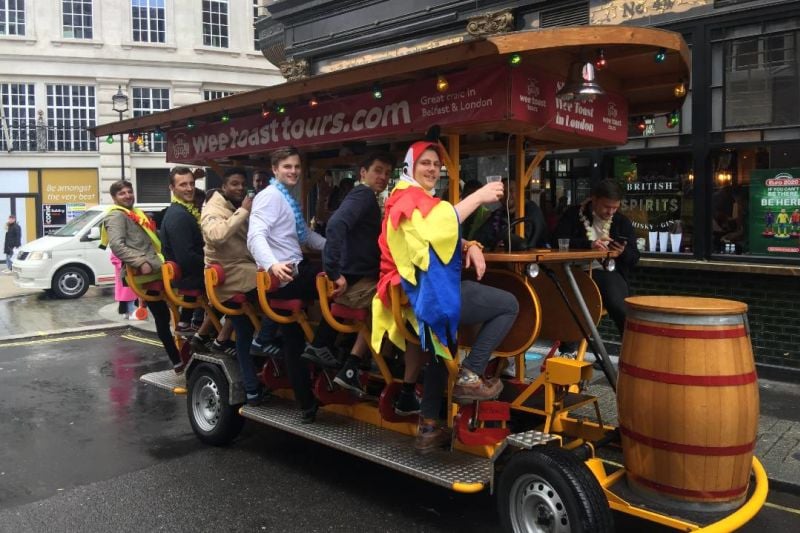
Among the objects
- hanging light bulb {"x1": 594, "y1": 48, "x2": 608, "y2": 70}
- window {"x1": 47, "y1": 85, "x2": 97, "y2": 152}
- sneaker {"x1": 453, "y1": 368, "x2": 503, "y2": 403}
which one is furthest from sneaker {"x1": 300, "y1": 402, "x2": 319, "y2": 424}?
window {"x1": 47, "y1": 85, "x2": 97, "y2": 152}

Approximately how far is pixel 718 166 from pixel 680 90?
2.97 meters

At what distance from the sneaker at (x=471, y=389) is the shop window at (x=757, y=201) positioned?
4820mm

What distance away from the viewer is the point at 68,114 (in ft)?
87.9

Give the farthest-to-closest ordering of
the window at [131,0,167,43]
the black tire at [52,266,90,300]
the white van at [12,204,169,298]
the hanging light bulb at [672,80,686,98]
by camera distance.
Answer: the window at [131,0,167,43] < the black tire at [52,266,90,300] < the white van at [12,204,169,298] < the hanging light bulb at [672,80,686,98]

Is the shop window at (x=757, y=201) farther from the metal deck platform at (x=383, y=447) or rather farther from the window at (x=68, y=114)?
the window at (x=68, y=114)

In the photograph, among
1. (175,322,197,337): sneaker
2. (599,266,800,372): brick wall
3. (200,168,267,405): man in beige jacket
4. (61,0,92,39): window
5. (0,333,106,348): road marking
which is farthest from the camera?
(61,0,92,39): window

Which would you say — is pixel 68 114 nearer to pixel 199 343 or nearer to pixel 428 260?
pixel 199 343

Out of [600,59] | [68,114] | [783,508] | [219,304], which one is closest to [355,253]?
[219,304]

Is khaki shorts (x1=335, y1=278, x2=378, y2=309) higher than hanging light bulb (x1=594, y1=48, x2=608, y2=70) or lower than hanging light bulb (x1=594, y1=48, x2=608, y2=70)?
lower

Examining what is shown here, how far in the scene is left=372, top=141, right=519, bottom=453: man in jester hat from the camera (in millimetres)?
3754

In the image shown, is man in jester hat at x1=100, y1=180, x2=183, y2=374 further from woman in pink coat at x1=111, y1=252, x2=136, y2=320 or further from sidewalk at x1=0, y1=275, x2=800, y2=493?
woman in pink coat at x1=111, y1=252, x2=136, y2=320

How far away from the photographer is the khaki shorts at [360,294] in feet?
14.8

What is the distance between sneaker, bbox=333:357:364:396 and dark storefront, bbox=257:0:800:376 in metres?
2.58

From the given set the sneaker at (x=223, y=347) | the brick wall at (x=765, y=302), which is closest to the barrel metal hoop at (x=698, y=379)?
the sneaker at (x=223, y=347)
